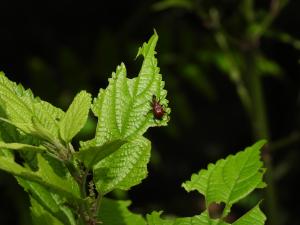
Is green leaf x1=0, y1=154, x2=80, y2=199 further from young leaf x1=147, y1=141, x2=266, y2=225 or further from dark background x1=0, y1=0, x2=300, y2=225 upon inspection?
dark background x1=0, y1=0, x2=300, y2=225

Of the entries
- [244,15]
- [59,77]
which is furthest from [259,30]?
[59,77]

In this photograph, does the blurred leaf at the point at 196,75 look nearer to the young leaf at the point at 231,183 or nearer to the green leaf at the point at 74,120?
the young leaf at the point at 231,183

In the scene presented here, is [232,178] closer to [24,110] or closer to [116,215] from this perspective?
[116,215]

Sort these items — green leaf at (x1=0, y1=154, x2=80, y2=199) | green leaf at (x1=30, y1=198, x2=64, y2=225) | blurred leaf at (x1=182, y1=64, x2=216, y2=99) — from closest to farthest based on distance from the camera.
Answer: green leaf at (x1=0, y1=154, x2=80, y2=199)
green leaf at (x1=30, y1=198, x2=64, y2=225)
blurred leaf at (x1=182, y1=64, x2=216, y2=99)

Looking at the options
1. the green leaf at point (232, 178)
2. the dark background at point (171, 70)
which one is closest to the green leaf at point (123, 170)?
the green leaf at point (232, 178)

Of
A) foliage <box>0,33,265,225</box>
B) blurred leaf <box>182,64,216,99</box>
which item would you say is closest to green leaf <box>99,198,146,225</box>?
foliage <box>0,33,265,225</box>

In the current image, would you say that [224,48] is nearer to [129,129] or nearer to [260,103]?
[260,103]

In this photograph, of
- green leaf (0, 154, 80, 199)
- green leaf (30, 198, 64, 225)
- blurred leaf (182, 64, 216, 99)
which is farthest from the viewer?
blurred leaf (182, 64, 216, 99)
